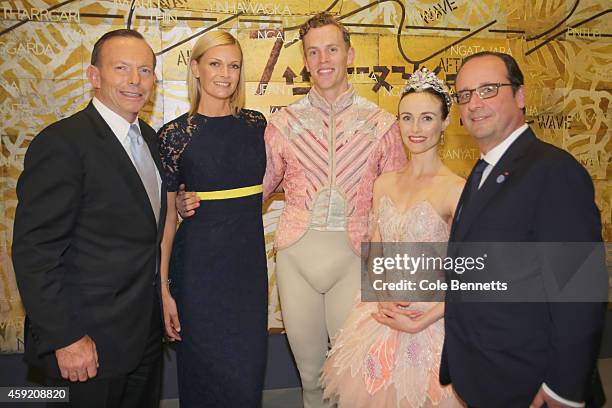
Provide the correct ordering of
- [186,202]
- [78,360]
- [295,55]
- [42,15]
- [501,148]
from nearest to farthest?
[501,148] < [78,360] < [186,202] < [42,15] < [295,55]

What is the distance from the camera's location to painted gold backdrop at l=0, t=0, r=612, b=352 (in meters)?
3.80

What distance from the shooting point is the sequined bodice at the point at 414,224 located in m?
2.29

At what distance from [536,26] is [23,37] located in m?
4.00

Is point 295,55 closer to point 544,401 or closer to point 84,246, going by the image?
point 84,246

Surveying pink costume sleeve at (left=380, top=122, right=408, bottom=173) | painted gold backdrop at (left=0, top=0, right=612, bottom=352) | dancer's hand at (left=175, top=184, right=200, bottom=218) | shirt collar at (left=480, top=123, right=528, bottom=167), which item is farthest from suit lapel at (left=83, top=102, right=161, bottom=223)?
painted gold backdrop at (left=0, top=0, right=612, bottom=352)

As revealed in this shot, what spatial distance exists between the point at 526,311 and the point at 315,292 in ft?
4.20

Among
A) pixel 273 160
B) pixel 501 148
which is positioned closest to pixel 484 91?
pixel 501 148

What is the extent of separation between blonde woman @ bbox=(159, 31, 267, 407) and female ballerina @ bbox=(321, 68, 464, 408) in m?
0.55

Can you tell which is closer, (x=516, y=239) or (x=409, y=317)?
(x=516, y=239)

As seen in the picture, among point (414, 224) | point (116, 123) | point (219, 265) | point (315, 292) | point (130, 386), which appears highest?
point (116, 123)

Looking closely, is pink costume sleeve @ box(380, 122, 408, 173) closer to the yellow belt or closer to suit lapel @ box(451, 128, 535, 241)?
the yellow belt

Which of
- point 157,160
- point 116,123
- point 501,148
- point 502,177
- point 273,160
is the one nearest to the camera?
point 502,177

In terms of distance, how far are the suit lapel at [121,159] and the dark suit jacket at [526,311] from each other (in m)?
1.22

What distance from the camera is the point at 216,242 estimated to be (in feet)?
8.93
